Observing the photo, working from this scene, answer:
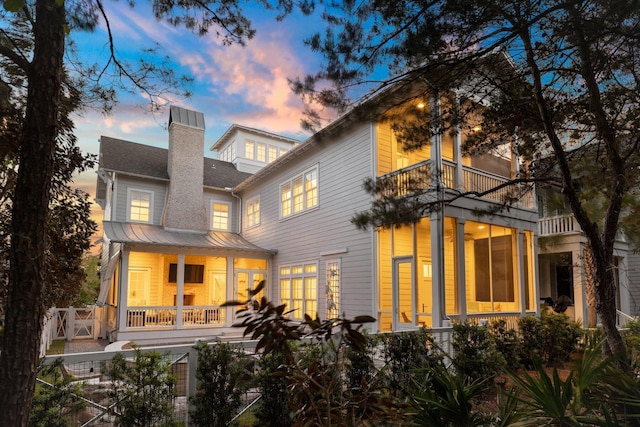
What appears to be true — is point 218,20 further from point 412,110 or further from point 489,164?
point 489,164

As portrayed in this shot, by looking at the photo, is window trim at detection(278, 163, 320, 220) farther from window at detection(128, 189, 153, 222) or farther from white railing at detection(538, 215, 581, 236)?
white railing at detection(538, 215, 581, 236)

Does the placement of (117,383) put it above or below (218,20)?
below

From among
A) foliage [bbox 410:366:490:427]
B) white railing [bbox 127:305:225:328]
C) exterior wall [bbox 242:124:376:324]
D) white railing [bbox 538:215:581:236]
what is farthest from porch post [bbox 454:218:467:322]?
white railing [bbox 127:305:225:328]

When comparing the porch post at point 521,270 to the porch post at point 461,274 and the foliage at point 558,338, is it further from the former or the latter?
the porch post at point 461,274

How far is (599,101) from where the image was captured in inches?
196

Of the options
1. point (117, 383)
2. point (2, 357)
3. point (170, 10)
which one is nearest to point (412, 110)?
point (170, 10)

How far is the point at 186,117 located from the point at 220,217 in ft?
13.9

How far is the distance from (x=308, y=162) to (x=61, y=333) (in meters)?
10.0

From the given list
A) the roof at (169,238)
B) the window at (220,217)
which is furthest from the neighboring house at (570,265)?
the window at (220,217)

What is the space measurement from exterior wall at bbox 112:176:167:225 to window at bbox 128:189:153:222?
147mm

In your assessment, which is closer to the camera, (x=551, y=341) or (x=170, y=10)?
(x=170, y=10)

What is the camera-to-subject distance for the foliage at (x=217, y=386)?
14.1ft

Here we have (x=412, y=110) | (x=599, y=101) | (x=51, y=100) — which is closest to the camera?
(x=51, y=100)

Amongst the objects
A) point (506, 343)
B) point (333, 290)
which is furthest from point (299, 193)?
point (506, 343)
